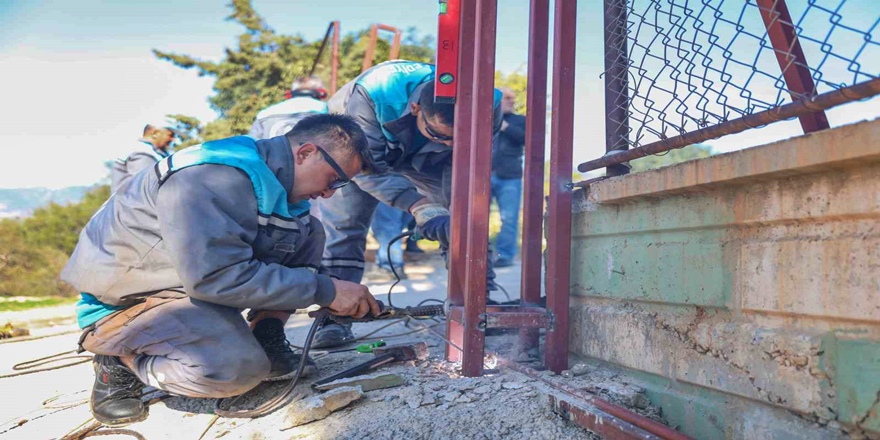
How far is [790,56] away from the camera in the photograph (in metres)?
1.58

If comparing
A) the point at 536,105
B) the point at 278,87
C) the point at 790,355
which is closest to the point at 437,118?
the point at 536,105

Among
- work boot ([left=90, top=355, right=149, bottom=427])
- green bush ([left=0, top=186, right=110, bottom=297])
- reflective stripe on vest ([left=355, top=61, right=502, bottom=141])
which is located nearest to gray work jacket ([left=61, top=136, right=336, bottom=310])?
work boot ([left=90, top=355, right=149, bottom=427])

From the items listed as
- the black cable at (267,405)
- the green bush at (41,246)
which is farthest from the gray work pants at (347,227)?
the green bush at (41,246)

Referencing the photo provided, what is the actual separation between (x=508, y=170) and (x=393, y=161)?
143 inches

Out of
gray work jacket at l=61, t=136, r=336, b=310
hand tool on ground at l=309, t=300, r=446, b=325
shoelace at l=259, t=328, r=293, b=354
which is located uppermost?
gray work jacket at l=61, t=136, r=336, b=310

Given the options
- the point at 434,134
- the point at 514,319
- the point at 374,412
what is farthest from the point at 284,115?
the point at 374,412

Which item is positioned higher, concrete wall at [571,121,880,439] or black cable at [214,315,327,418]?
concrete wall at [571,121,880,439]

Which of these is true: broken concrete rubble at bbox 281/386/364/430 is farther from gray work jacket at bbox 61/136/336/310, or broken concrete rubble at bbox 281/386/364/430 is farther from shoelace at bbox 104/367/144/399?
shoelace at bbox 104/367/144/399

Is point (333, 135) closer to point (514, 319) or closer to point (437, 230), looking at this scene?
point (437, 230)

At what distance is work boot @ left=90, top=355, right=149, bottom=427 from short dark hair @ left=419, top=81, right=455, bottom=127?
179cm

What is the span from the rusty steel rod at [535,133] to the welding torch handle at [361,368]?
2.29ft

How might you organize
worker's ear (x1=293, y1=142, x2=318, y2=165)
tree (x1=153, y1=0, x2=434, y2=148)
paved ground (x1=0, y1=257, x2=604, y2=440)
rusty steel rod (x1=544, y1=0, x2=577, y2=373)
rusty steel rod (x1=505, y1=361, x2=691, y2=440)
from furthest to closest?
1. tree (x1=153, y1=0, x2=434, y2=148)
2. worker's ear (x1=293, y1=142, x2=318, y2=165)
3. rusty steel rod (x1=544, y1=0, x2=577, y2=373)
4. paved ground (x1=0, y1=257, x2=604, y2=440)
5. rusty steel rod (x1=505, y1=361, x2=691, y2=440)

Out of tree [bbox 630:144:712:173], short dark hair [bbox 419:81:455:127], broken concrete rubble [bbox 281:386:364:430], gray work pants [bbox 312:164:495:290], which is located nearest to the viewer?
broken concrete rubble [bbox 281:386:364:430]

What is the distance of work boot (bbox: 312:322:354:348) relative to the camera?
312 centimetres
